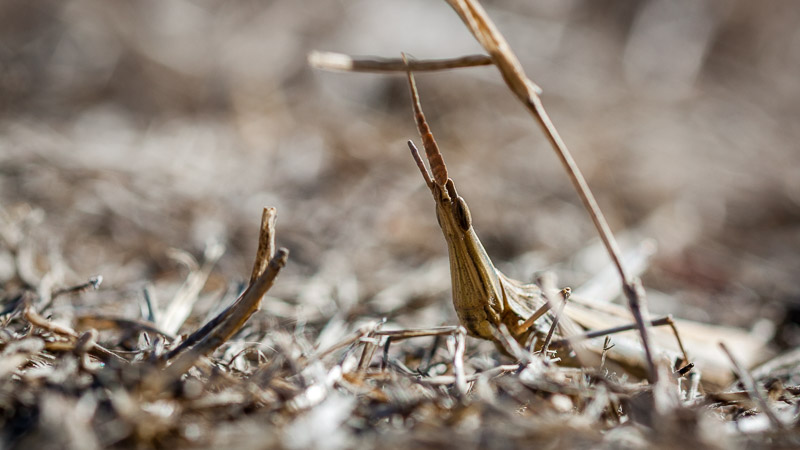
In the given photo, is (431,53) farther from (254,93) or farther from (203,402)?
(203,402)

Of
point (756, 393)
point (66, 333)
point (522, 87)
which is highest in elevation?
point (522, 87)

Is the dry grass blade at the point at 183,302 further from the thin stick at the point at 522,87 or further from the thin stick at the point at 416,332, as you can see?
the thin stick at the point at 522,87

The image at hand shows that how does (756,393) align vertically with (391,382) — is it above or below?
above

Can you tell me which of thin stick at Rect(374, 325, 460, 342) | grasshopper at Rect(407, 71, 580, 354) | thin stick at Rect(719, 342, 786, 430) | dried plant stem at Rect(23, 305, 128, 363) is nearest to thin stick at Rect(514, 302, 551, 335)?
grasshopper at Rect(407, 71, 580, 354)

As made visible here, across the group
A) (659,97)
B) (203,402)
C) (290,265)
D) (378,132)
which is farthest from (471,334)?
(659,97)

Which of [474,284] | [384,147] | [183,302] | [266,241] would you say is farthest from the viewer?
[384,147]

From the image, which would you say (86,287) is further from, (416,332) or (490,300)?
(490,300)

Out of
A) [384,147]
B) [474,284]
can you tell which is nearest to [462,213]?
[474,284]
